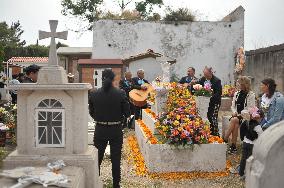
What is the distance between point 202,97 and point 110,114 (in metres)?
4.00

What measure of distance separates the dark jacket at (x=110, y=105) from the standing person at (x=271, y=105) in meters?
2.52

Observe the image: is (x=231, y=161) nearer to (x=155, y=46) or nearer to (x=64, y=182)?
(x=64, y=182)

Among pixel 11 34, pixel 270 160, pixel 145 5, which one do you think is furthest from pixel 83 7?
pixel 270 160

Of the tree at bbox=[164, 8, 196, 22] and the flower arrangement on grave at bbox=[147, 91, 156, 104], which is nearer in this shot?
the flower arrangement on grave at bbox=[147, 91, 156, 104]

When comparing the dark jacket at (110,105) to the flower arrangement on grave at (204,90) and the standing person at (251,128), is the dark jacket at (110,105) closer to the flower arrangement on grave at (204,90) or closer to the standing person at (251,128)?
the standing person at (251,128)

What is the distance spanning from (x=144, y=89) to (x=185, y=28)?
40.0 feet

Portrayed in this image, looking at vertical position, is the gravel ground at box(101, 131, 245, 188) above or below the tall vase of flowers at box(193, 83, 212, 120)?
below

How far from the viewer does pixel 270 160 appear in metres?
3.15

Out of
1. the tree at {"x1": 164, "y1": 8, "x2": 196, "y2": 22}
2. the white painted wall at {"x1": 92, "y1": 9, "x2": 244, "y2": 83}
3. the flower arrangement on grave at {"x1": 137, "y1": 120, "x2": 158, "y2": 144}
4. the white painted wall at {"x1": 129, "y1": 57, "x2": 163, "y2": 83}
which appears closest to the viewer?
the flower arrangement on grave at {"x1": 137, "y1": 120, "x2": 158, "y2": 144}

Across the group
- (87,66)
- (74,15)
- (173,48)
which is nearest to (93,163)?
(87,66)

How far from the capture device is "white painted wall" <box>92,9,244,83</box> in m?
24.2

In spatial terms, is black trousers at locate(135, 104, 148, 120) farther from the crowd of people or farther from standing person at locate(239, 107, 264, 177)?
standing person at locate(239, 107, 264, 177)

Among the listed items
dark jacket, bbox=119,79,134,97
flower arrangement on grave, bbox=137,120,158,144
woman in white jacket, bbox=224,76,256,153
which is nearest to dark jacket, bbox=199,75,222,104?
woman in white jacket, bbox=224,76,256,153

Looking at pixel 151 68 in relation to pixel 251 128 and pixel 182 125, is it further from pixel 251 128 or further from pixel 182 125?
pixel 251 128
